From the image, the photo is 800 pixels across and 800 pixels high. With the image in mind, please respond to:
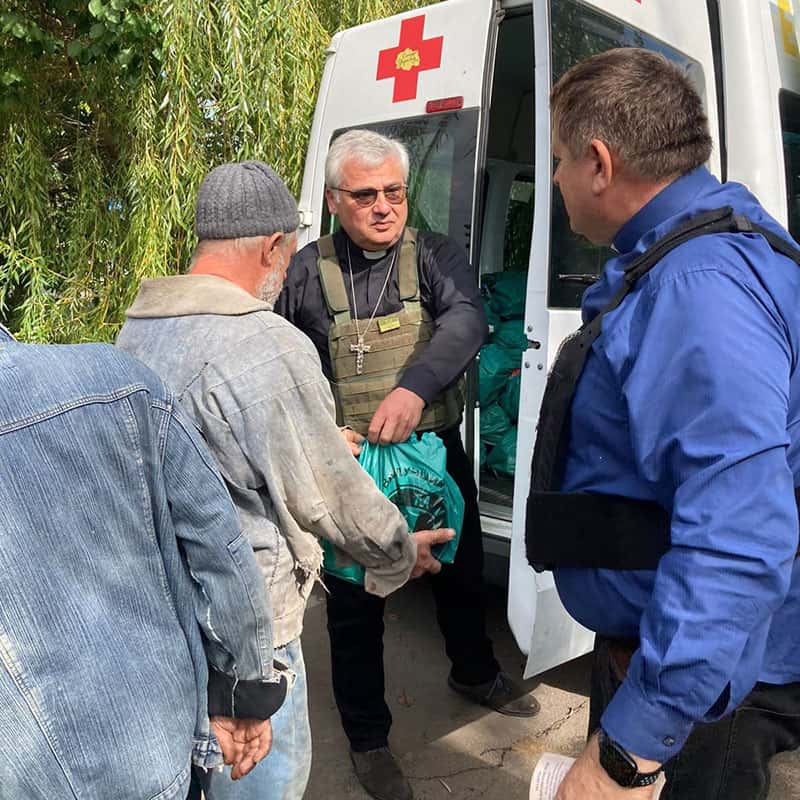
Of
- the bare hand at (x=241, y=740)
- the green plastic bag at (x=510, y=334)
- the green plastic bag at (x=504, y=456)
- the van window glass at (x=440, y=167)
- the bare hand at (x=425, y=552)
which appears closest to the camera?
the bare hand at (x=241, y=740)

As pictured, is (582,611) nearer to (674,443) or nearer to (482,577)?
(674,443)

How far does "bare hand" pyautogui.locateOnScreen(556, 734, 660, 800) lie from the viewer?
1138 mm

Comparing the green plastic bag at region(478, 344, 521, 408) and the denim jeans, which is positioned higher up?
the green plastic bag at region(478, 344, 521, 408)

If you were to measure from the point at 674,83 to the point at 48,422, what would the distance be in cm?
106

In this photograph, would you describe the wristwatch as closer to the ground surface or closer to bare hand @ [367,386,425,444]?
bare hand @ [367,386,425,444]

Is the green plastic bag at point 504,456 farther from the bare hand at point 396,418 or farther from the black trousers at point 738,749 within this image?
the black trousers at point 738,749

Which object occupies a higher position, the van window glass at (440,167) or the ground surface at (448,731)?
the van window glass at (440,167)

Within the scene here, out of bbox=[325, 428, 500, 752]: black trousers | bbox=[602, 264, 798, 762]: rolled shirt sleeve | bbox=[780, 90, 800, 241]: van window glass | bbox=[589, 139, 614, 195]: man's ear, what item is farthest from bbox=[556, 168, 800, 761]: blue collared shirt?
bbox=[780, 90, 800, 241]: van window glass

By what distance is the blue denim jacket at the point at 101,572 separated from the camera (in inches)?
Answer: 38.3

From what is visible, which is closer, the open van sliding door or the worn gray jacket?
the worn gray jacket

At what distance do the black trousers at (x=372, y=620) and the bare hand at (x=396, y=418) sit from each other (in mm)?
330

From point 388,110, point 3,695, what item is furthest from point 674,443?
point 388,110

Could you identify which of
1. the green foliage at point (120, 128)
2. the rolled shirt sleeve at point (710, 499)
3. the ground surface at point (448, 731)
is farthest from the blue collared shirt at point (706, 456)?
the green foliage at point (120, 128)

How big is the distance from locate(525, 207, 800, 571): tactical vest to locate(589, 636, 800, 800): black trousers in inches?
12.2
